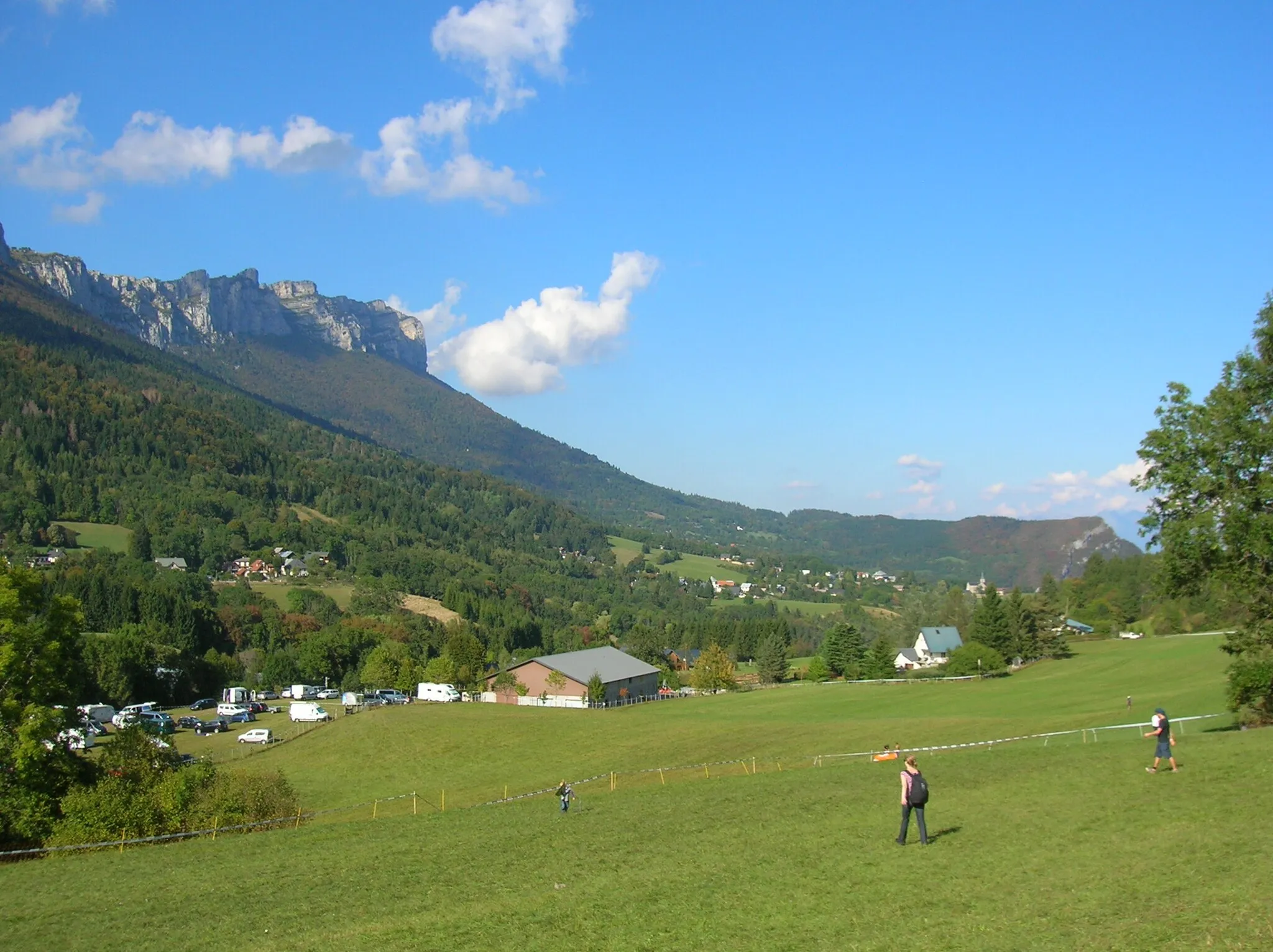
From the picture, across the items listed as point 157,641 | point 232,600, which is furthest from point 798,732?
point 232,600

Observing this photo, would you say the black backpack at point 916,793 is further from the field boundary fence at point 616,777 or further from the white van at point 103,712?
the white van at point 103,712

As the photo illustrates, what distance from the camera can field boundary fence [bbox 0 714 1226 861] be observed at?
31.0m

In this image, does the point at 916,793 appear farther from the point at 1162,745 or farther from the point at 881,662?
the point at 881,662

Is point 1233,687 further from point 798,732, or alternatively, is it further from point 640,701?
point 640,701

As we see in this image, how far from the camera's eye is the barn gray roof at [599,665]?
102m

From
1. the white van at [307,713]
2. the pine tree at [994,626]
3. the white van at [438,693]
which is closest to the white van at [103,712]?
the white van at [307,713]

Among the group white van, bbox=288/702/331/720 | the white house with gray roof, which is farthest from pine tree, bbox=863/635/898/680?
white van, bbox=288/702/331/720

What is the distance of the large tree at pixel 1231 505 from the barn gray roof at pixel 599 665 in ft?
237

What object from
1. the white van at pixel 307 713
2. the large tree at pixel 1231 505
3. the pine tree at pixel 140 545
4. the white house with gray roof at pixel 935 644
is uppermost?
the pine tree at pixel 140 545

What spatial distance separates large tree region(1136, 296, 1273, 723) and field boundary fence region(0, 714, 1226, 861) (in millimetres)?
4016

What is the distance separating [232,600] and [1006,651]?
116 metres

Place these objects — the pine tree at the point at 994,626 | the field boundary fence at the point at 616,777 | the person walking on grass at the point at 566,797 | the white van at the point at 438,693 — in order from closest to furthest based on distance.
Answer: the person walking on grass at the point at 566,797 < the field boundary fence at the point at 616,777 < the pine tree at the point at 994,626 < the white van at the point at 438,693

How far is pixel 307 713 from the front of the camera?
82562 millimetres

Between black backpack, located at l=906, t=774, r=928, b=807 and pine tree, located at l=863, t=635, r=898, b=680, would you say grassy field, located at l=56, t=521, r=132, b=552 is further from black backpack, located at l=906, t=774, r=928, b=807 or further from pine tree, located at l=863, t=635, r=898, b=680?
black backpack, located at l=906, t=774, r=928, b=807
